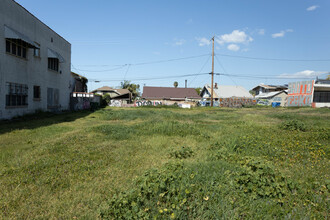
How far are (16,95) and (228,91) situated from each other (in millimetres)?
50851

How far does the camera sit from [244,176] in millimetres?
3734

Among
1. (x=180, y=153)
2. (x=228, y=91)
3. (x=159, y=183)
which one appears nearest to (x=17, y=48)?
(x=180, y=153)

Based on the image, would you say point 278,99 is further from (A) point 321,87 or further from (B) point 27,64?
(B) point 27,64

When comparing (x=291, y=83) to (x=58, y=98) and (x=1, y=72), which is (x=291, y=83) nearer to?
(x=58, y=98)

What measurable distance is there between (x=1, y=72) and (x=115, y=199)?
1377 centimetres

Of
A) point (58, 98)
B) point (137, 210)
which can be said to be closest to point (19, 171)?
point (137, 210)

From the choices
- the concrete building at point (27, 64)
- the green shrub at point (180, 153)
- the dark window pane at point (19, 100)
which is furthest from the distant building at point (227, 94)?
the green shrub at point (180, 153)

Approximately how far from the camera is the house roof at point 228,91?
53.7 m

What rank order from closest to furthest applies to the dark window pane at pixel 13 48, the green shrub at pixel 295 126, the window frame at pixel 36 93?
1. the green shrub at pixel 295 126
2. the dark window pane at pixel 13 48
3. the window frame at pixel 36 93

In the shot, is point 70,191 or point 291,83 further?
point 291,83

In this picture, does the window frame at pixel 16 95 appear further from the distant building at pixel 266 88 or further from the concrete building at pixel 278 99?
the distant building at pixel 266 88

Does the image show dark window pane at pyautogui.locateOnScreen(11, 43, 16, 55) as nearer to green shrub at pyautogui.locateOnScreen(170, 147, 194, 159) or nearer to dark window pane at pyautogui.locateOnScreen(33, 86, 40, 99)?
dark window pane at pyautogui.locateOnScreen(33, 86, 40, 99)

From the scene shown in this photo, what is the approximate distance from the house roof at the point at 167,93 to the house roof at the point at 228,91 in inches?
187

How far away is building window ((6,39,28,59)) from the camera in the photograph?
519 inches
